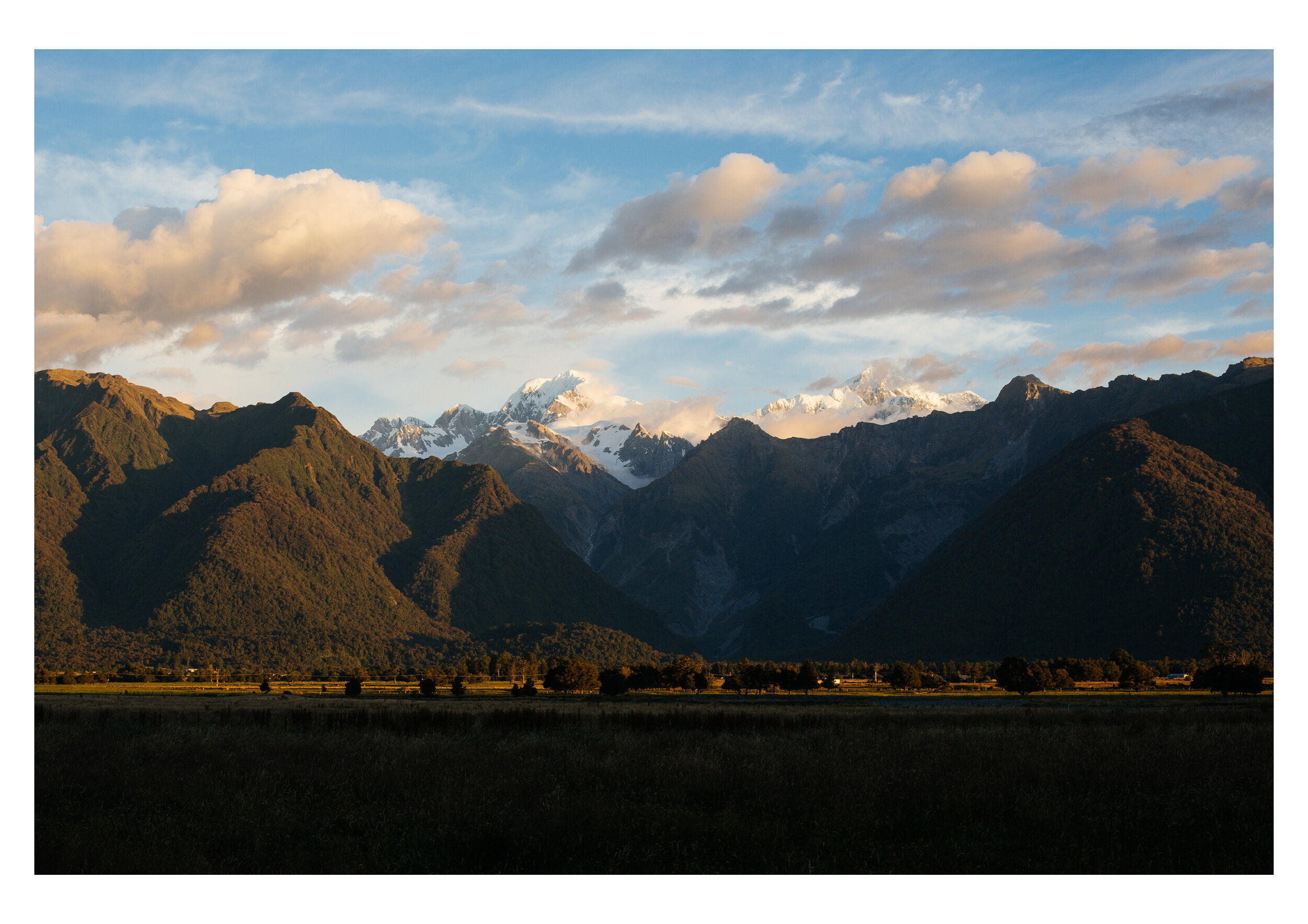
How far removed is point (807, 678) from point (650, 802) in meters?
112

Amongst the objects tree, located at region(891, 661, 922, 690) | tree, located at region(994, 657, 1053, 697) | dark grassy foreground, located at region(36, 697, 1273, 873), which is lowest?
tree, located at region(891, 661, 922, 690)

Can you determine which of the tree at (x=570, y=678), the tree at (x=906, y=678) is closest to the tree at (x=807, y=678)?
the tree at (x=906, y=678)

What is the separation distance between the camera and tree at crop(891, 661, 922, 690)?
14550cm

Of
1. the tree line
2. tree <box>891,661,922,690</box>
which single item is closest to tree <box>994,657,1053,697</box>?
the tree line

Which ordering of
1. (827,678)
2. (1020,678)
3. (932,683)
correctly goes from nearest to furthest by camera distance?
(1020,678)
(932,683)
(827,678)

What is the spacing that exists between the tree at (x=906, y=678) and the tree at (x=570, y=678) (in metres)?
47.8

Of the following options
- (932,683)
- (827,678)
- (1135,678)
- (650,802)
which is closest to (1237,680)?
(1135,678)

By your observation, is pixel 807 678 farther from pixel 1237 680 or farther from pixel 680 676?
pixel 1237 680

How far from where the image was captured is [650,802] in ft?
76.0

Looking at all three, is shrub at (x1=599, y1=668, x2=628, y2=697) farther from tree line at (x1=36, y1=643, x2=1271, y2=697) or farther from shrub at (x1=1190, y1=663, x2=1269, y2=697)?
shrub at (x1=1190, y1=663, x2=1269, y2=697)

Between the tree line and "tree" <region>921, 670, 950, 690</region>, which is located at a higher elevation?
the tree line

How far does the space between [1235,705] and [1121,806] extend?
6515 centimetres

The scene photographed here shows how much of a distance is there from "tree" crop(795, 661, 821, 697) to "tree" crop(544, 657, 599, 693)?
31.1 meters

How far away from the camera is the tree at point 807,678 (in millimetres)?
131000
